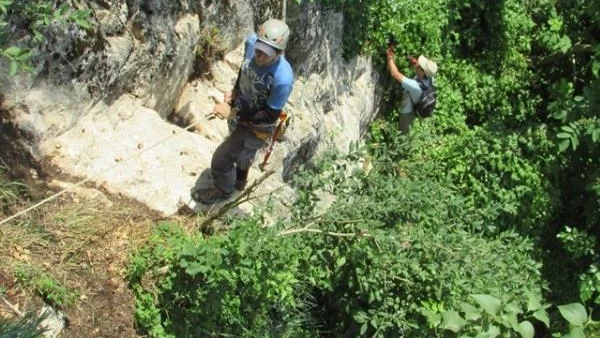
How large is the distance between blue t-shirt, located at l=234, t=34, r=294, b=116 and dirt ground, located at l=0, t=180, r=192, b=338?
3.63ft

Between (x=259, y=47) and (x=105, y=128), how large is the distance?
59.3 inches

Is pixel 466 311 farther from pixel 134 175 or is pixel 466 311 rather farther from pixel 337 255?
pixel 134 175

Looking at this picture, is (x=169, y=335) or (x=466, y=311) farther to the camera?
(x=169, y=335)

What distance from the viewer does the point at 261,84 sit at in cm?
604

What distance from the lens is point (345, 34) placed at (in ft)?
31.6

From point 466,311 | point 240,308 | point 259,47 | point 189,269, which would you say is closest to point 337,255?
point 240,308

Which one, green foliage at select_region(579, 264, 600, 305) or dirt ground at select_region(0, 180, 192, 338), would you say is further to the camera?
green foliage at select_region(579, 264, 600, 305)

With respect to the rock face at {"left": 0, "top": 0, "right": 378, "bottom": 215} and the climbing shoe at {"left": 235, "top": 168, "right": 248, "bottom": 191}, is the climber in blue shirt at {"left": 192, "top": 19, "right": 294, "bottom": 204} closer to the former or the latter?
the climbing shoe at {"left": 235, "top": 168, "right": 248, "bottom": 191}

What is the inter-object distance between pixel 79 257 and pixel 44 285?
17.0 inches

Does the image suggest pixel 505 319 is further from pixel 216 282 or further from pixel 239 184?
pixel 239 184

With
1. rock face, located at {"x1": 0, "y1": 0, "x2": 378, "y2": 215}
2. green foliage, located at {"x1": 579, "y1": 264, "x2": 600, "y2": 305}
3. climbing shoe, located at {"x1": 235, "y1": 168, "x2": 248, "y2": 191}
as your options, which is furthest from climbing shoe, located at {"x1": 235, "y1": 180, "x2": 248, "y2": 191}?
green foliage, located at {"x1": 579, "y1": 264, "x2": 600, "y2": 305}

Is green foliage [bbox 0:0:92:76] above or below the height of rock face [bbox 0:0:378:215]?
Answer: above

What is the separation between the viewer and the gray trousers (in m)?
6.33

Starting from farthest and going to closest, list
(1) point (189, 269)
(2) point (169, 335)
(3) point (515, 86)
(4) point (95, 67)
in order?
(3) point (515, 86)
(4) point (95, 67)
(2) point (169, 335)
(1) point (189, 269)
